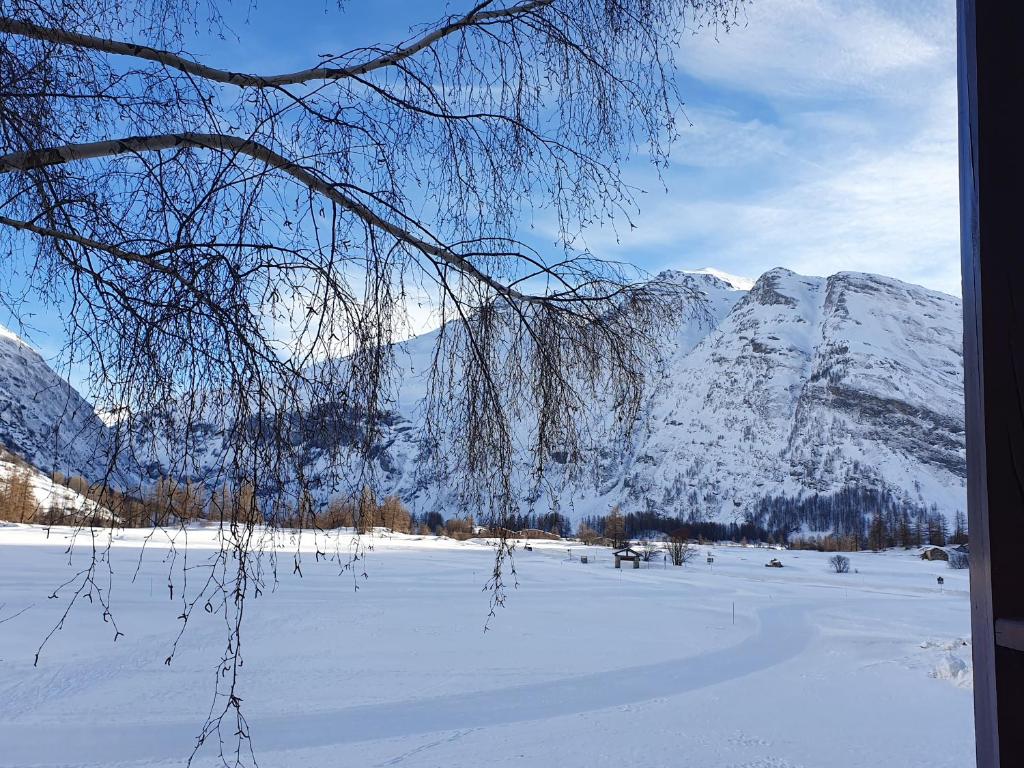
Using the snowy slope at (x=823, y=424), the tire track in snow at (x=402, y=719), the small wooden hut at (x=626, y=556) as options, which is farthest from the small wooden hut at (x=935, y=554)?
the snowy slope at (x=823, y=424)

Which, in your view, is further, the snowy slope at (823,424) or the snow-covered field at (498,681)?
the snowy slope at (823,424)

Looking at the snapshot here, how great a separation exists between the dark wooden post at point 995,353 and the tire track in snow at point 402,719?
35.1ft

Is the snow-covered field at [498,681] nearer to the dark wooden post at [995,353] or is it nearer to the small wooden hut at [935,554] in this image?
the dark wooden post at [995,353]

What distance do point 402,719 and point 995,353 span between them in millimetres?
11922

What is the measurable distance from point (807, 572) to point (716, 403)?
157 metres

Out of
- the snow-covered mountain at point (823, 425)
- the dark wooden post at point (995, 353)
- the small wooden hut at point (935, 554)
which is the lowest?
the small wooden hut at point (935, 554)

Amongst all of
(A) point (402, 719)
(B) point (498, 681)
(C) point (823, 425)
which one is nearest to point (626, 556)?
(B) point (498, 681)

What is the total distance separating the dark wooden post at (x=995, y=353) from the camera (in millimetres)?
600

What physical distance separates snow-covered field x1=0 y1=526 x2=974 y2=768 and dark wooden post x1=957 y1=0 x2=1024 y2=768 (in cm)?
524

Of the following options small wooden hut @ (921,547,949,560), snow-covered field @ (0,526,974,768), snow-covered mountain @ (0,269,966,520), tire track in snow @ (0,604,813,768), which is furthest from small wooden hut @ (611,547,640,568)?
snow-covered mountain @ (0,269,966,520)

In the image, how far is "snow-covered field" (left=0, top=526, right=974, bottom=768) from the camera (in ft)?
31.7

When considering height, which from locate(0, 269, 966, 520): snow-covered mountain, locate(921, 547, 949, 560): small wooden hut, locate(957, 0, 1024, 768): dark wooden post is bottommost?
locate(921, 547, 949, 560): small wooden hut

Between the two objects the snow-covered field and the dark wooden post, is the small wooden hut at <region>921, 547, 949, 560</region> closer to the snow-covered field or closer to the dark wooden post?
the snow-covered field

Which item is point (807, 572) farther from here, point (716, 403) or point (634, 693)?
point (716, 403)
